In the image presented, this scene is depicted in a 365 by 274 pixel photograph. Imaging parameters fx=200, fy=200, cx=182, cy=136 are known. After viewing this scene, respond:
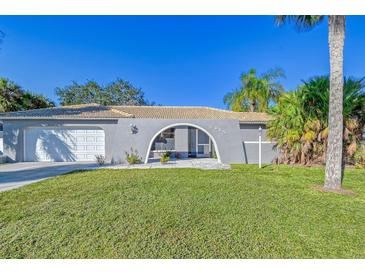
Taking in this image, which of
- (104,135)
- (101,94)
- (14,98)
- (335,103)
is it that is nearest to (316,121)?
(335,103)

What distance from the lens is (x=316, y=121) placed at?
41.3ft

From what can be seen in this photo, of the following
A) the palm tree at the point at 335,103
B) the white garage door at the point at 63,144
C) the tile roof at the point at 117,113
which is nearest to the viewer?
the palm tree at the point at 335,103

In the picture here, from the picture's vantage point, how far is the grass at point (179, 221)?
12.0ft

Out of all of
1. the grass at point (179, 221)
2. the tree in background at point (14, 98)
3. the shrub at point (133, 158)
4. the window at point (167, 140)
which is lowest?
the grass at point (179, 221)

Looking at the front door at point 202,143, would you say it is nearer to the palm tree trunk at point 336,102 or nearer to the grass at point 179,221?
the grass at point 179,221

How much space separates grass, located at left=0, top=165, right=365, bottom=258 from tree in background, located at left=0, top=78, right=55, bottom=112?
17657mm

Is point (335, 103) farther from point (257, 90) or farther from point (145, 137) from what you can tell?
point (257, 90)

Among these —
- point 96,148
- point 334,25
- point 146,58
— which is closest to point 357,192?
point 334,25

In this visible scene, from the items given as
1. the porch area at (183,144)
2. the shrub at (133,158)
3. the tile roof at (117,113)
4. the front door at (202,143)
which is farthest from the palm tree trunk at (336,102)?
the front door at (202,143)

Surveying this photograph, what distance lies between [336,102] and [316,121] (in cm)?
561

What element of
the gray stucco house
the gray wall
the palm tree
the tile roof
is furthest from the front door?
the palm tree

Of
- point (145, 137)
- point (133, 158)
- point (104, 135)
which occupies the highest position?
point (104, 135)

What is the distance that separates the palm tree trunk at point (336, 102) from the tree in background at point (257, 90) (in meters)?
22.1
